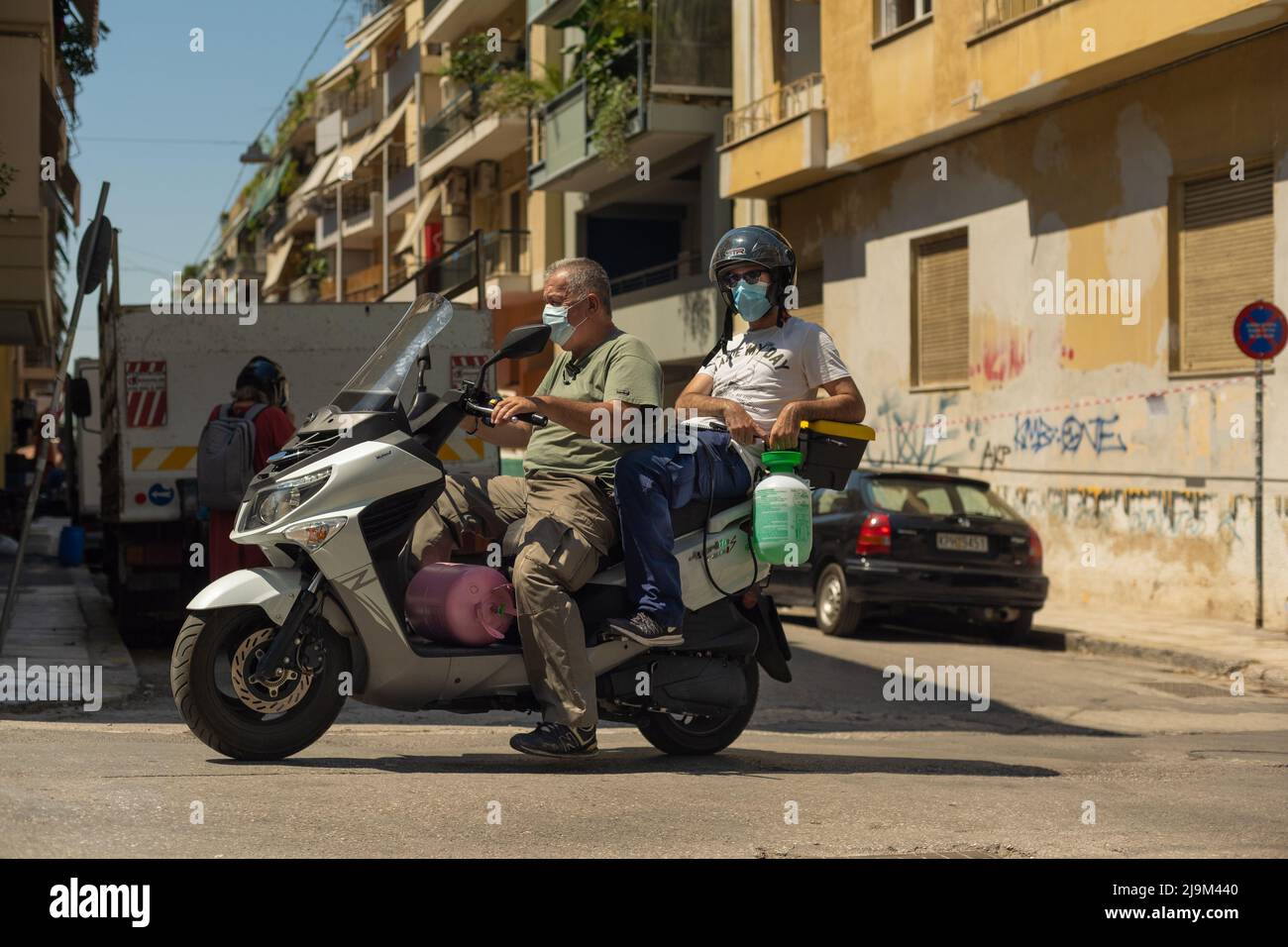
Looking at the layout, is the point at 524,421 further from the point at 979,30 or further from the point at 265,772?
the point at 979,30

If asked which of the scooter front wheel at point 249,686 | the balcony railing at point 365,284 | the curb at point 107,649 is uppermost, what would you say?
the balcony railing at point 365,284

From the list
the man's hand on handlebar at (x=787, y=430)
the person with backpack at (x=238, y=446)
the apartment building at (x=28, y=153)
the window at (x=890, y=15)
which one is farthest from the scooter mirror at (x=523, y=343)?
the window at (x=890, y=15)

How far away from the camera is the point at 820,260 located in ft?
82.5

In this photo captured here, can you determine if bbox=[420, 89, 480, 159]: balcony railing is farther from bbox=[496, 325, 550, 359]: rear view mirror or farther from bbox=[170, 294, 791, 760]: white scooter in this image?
bbox=[496, 325, 550, 359]: rear view mirror

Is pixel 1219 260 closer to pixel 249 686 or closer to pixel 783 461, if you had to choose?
pixel 783 461

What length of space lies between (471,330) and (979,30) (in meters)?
9.22

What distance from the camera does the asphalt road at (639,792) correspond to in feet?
16.6

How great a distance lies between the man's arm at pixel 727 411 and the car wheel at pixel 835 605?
8188 millimetres

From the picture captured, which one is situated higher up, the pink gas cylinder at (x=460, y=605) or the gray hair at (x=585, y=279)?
the gray hair at (x=585, y=279)

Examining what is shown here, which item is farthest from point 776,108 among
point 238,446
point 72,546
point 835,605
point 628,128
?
point 238,446

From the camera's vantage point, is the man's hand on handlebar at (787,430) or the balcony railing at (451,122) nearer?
the man's hand on handlebar at (787,430)

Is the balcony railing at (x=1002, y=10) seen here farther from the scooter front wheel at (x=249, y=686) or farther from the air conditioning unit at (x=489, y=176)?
the air conditioning unit at (x=489, y=176)

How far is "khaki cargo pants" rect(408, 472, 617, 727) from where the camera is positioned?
6.50 metres

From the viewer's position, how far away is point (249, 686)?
250 inches
